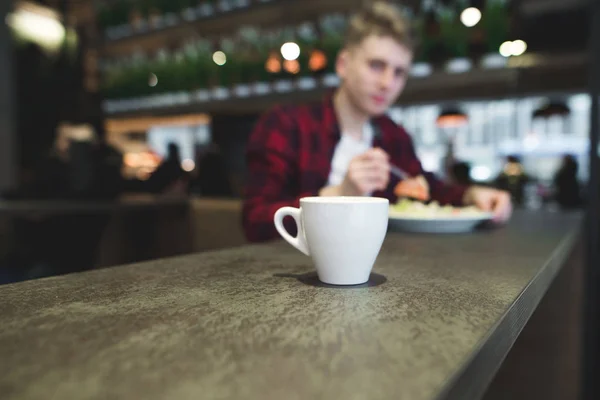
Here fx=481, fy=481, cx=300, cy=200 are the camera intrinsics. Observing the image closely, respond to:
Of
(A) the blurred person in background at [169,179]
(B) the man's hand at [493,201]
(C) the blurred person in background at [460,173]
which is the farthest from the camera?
(A) the blurred person in background at [169,179]

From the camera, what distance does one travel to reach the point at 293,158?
1.48m

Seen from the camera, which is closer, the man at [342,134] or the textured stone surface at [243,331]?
the textured stone surface at [243,331]

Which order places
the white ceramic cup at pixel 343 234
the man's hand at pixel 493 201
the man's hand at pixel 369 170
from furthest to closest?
the man's hand at pixel 493 201, the man's hand at pixel 369 170, the white ceramic cup at pixel 343 234

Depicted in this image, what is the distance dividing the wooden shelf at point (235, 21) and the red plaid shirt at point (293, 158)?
4.14 feet

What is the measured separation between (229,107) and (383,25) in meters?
1.75

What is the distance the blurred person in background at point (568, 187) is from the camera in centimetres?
242

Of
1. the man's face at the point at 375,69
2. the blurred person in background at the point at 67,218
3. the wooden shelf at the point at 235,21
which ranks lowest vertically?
the blurred person in background at the point at 67,218

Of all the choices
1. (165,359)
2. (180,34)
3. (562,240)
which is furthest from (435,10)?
(165,359)

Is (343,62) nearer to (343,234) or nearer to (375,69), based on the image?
(375,69)

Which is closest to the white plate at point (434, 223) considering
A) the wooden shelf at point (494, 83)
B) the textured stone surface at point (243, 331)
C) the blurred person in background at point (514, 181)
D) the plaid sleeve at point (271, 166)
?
the plaid sleeve at point (271, 166)

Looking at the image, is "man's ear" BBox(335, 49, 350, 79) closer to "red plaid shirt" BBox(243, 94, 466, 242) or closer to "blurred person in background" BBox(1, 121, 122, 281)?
"red plaid shirt" BBox(243, 94, 466, 242)

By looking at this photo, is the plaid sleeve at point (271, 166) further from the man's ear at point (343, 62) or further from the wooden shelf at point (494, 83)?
the wooden shelf at point (494, 83)

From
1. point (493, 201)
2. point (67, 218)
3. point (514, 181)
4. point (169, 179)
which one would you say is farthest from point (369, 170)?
point (169, 179)

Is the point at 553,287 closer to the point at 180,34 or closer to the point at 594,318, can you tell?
the point at 594,318
